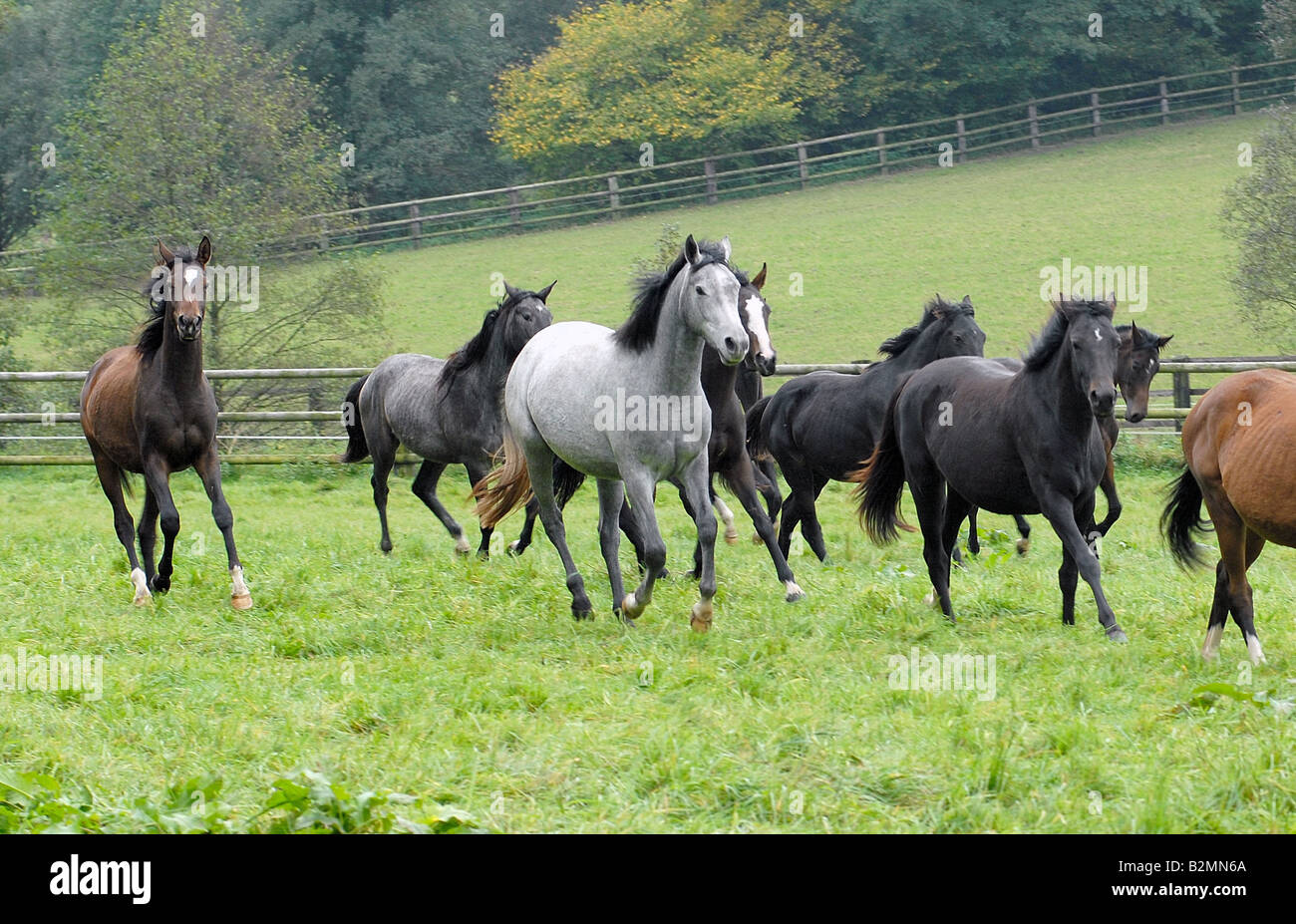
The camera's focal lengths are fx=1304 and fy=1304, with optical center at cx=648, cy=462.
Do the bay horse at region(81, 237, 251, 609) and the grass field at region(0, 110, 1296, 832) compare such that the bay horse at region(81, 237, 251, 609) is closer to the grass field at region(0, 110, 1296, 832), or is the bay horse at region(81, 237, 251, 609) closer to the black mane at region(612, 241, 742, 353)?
the grass field at region(0, 110, 1296, 832)

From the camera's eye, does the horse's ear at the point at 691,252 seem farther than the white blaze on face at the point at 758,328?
No

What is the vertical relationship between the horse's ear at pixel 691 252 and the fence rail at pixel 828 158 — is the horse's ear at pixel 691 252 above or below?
below

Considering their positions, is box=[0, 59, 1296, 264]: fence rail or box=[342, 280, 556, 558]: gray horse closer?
box=[342, 280, 556, 558]: gray horse

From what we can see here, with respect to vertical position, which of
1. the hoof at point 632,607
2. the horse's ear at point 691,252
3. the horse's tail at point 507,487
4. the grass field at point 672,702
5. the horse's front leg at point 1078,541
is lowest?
the grass field at point 672,702

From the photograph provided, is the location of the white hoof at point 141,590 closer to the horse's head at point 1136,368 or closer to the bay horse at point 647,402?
the bay horse at point 647,402

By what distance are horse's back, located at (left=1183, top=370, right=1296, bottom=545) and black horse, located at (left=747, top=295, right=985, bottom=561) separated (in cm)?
317

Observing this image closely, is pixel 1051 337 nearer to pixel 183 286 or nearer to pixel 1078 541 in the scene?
pixel 1078 541

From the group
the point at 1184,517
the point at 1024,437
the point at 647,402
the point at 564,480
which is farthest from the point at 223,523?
the point at 1184,517

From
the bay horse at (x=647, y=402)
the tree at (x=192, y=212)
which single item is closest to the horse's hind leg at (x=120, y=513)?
the bay horse at (x=647, y=402)

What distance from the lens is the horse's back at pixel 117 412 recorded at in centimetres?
861

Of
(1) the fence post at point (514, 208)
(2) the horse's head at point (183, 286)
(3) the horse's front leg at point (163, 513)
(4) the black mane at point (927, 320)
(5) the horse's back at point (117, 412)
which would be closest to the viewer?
(2) the horse's head at point (183, 286)

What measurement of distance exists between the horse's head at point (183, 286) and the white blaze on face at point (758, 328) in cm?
320

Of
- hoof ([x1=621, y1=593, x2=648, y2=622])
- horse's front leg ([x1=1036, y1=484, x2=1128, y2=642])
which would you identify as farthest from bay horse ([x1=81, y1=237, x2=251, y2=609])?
horse's front leg ([x1=1036, y1=484, x2=1128, y2=642])

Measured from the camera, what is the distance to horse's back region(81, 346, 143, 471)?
861 cm
